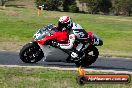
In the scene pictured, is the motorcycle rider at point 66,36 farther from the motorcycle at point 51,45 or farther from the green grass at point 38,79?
the green grass at point 38,79

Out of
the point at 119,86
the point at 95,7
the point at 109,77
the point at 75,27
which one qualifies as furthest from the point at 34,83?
the point at 95,7

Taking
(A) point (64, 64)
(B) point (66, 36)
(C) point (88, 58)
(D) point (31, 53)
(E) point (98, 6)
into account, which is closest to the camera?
(B) point (66, 36)

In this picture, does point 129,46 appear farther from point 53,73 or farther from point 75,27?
point 53,73

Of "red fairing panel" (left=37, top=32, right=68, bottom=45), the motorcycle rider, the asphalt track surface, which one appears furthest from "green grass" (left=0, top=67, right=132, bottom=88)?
the motorcycle rider

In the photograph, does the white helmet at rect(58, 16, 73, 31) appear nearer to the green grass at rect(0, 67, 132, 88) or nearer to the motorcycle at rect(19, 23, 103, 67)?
the motorcycle at rect(19, 23, 103, 67)

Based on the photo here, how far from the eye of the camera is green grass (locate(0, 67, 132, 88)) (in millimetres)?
11774

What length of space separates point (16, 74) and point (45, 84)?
5.36ft

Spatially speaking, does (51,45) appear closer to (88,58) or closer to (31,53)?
(31,53)

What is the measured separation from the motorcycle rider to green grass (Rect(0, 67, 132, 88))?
4.82 ft

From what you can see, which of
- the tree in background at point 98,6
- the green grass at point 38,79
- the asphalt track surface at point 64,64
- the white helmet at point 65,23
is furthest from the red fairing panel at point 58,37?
the tree in background at point 98,6

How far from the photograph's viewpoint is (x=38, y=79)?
41.6 feet

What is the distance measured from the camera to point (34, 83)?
473 inches

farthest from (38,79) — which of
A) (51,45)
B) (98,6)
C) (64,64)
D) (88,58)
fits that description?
(98,6)

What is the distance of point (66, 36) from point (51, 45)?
0.60 m
